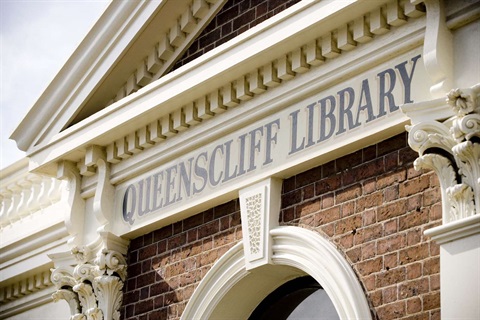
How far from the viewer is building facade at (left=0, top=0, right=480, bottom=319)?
9.45m

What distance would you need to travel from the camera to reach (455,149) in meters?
9.11

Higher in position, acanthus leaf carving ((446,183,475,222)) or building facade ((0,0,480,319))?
building facade ((0,0,480,319))

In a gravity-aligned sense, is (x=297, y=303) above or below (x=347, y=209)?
below

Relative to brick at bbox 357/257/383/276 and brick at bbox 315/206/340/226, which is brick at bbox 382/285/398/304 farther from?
brick at bbox 315/206/340/226

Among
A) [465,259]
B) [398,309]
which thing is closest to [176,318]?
[398,309]

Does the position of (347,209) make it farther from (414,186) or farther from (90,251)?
(90,251)

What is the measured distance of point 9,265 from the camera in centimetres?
1398

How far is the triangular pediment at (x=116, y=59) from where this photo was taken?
40.7ft

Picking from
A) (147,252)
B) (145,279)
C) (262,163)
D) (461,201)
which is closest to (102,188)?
(147,252)

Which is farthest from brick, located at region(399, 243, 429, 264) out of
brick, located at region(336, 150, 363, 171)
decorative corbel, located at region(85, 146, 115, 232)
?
decorative corbel, located at region(85, 146, 115, 232)

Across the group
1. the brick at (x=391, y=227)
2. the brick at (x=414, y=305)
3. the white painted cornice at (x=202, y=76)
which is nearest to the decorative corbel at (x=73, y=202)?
the white painted cornice at (x=202, y=76)

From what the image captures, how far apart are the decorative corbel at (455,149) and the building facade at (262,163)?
0.01 m

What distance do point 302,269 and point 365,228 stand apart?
27.7 inches

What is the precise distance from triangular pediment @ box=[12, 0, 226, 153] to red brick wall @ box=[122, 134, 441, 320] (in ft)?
5.63
